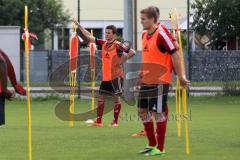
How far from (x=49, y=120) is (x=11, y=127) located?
Result: 2.20 m

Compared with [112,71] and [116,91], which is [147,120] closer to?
[116,91]

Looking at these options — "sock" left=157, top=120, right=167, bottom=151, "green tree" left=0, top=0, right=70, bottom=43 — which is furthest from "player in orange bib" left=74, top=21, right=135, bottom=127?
"green tree" left=0, top=0, right=70, bottom=43

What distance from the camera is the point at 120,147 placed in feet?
38.0

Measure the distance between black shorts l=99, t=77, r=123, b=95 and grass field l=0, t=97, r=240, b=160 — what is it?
0.76 metres

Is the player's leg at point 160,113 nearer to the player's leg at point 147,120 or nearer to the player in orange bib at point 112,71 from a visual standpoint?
the player's leg at point 147,120

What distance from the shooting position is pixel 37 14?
4303 centimetres

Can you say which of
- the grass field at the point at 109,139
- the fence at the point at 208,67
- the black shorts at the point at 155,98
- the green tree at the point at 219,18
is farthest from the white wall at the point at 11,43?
the black shorts at the point at 155,98

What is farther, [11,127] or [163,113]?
[11,127]

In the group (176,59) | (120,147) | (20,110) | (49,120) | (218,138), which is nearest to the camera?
(176,59)

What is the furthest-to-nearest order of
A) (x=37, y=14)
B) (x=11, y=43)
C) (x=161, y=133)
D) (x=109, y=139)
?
(x=37, y=14) → (x=11, y=43) → (x=109, y=139) → (x=161, y=133)

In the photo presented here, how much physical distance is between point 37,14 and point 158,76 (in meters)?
32.9

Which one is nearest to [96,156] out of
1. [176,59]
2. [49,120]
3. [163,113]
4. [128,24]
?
[163,113]

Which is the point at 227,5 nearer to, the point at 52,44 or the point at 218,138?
the point at 52,44

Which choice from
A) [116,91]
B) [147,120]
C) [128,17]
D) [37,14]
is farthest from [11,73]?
[37,14]
